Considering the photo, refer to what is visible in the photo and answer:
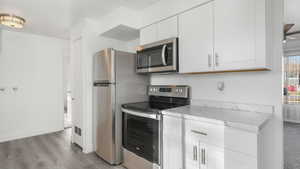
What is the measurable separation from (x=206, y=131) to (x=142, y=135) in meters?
0.89

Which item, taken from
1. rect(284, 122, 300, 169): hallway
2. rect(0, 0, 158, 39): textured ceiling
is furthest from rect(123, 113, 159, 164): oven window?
rect(284, 122, 300, 169): hallway

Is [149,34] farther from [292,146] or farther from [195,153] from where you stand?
[292,146]

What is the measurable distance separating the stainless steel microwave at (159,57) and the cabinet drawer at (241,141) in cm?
97

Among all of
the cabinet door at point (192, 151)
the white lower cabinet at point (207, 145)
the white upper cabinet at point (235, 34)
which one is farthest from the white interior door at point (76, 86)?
the white upper cabinet at point (235, 34)

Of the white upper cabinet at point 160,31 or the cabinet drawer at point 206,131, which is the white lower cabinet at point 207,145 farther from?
the white upper cabinet at point 160,31

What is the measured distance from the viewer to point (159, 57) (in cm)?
204

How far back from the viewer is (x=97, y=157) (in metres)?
2.59

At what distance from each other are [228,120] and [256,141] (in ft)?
0.73

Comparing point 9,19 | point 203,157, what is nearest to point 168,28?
point 203,157

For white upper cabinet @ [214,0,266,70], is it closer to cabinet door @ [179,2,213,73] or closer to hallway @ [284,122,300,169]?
cabinet door @ [179,2,213,73]

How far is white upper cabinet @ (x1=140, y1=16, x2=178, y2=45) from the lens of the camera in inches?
76.9

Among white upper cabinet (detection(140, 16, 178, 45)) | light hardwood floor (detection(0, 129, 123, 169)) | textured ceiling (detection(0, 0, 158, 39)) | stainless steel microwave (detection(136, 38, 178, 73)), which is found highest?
textured ceiling (detection(0, 0, 158, 39))

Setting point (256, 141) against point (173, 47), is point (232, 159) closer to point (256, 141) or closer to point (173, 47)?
point (256, 141)

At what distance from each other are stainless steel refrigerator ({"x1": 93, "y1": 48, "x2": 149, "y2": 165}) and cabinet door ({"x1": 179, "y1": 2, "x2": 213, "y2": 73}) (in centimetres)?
91
